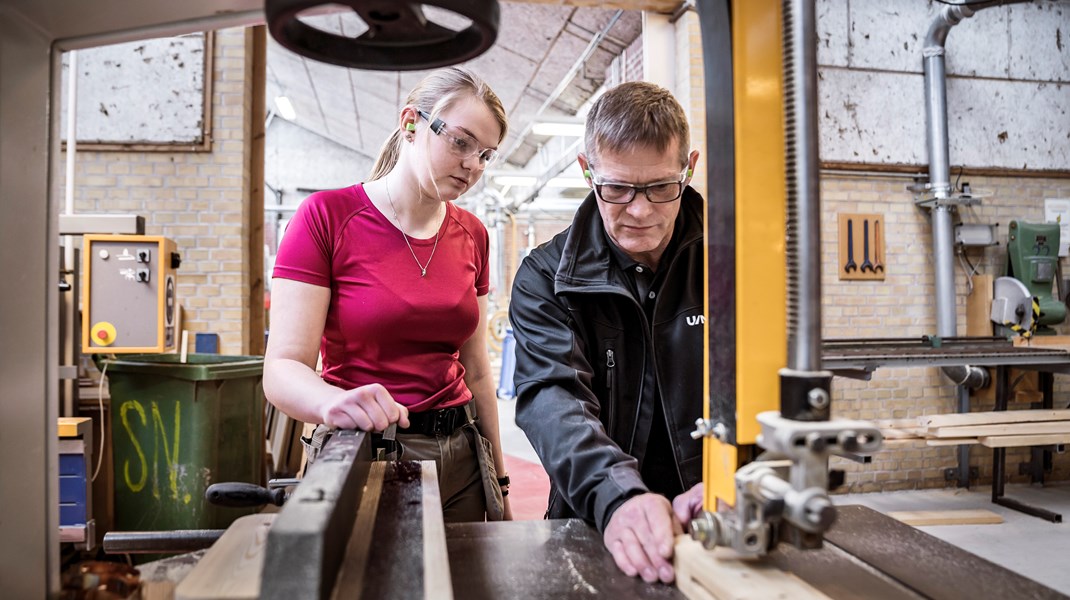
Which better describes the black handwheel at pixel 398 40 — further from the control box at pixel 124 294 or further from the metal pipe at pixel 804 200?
the control box at pixel 124 294

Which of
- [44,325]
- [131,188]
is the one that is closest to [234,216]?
[131,188]

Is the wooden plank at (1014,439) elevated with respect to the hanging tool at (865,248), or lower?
lower

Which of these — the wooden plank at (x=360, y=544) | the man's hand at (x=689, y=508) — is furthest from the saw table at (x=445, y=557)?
the man's hand at (x=689, y=508)

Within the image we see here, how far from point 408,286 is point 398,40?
72 cm

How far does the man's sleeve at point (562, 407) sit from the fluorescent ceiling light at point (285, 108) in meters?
10.9

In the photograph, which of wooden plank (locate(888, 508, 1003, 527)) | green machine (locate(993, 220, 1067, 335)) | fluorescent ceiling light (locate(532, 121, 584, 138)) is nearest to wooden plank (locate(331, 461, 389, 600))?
wooden plank (locate(888, 508, 1003, 527))

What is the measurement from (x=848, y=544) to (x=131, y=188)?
14.0 ft

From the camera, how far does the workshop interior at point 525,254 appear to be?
0.76 metres

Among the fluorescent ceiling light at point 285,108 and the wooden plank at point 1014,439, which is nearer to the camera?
the wooden plank at point 1014,439

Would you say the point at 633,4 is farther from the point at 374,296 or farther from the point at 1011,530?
the point at 1011,530

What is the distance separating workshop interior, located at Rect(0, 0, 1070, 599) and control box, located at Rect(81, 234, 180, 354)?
0.01 m

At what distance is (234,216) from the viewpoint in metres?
4.01

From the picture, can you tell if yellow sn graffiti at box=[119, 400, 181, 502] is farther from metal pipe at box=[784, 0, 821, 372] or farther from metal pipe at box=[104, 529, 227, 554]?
metal pipe at box=[784, 0, 821, 372]

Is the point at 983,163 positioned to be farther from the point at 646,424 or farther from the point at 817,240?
the point at 817,240
